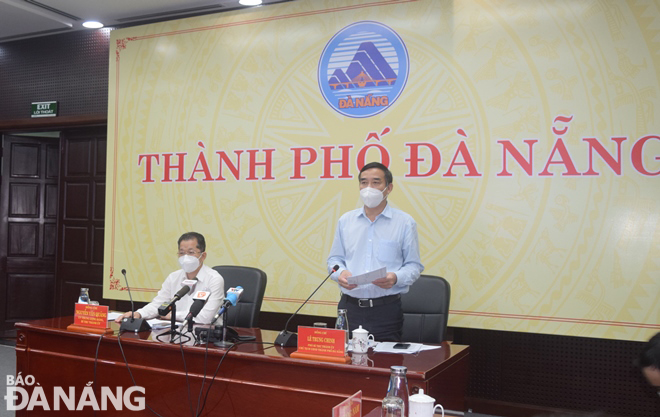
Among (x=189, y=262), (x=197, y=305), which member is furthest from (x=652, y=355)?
(x=189, y=262)

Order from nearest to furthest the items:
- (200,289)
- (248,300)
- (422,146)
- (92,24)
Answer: (200,289) → (248,300) → (422,146) → (92,24)

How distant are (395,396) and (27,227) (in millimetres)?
5687

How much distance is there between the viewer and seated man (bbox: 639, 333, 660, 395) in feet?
5.87

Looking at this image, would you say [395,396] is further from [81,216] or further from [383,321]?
[81,216]

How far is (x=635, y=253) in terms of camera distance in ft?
12.5

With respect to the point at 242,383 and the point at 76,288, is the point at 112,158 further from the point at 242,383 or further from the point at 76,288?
the point at 242,383

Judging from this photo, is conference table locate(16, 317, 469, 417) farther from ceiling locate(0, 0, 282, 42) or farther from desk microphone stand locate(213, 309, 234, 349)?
ceiling locate(0, 0, 282, 42)

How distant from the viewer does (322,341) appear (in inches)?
101

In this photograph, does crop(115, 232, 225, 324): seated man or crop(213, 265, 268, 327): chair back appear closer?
crop(115, 232, 225, 324): seated man

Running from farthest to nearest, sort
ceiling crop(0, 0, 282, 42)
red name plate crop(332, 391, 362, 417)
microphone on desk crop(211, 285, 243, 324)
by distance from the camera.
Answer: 1. ceiling crop(0, 0, 282, 42)
2. microphone on desk crop(211, 285, 243, 324)
3. red name plate crop(332, 391, 362, 417)

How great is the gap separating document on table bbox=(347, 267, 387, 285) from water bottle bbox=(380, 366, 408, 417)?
906 millimetres

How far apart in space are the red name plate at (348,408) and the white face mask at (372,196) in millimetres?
1578

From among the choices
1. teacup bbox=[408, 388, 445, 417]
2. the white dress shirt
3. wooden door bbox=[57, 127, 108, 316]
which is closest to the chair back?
the white dress shirt

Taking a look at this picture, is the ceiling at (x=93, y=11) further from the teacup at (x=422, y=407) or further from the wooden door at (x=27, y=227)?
the teacup at (x=422, y=407)
